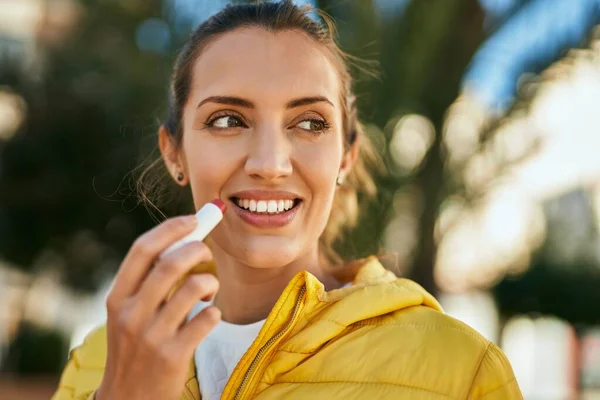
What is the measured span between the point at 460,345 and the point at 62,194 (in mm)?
9990

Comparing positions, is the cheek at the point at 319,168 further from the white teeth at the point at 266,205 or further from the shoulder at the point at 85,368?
the shoulder at the point at 85,368

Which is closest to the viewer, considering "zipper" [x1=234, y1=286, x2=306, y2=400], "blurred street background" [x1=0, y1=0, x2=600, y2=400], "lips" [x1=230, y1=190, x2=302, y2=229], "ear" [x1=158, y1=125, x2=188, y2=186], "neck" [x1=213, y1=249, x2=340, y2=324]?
"zipper" [x1=234, y1=286, x2=306, y2=400]

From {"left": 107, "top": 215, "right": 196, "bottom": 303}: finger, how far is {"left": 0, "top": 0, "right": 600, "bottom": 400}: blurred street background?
40.3 inches

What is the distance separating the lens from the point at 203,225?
144cm

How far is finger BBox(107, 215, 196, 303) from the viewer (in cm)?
135

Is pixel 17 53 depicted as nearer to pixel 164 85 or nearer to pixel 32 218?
pixel 32 218

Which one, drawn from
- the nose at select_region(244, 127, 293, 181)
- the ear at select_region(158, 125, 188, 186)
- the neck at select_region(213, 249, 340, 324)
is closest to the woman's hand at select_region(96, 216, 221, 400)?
the nose at select_region(244, 127, 293, 181)

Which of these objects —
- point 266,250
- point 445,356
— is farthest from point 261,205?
point 445,356

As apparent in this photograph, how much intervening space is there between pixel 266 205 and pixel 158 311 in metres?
0.60

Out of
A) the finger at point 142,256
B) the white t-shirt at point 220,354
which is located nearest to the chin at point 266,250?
the white t-shirt at point 220,354

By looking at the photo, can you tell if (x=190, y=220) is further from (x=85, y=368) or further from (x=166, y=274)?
(x=85, y=368)

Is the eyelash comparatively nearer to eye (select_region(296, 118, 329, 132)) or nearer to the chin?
eye (select_region(296, 118, 329, 132))

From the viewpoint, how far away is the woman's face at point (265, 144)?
1918 millimetres

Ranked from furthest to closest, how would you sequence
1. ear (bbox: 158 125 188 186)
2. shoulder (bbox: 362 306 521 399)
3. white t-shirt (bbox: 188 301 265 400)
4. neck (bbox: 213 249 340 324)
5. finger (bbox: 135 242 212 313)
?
1. ear (bbox: 158 125 188 186)
2. neck (bbox: 213 249 340 324)
3. white t-shirt (bbox: 188 301 265 400)
4. shoulder (bbox: 362 306 521 399)
5. finger (bbox: 135 242 212 313)
